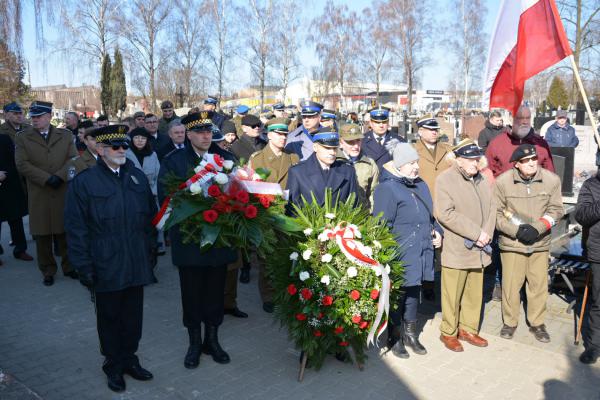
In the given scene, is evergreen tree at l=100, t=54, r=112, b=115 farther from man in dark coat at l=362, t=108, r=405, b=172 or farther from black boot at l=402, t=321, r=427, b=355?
black boot at l=402, t=321, r=427, b=355

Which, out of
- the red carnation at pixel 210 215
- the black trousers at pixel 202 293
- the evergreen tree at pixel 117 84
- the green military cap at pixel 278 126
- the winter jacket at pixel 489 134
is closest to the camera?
the red carnation at pixel 210 215

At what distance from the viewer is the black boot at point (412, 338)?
5062 mm

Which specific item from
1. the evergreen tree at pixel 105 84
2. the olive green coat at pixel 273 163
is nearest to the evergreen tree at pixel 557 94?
the evergreen tree at pixel 105 84

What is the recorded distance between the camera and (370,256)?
4320 mm

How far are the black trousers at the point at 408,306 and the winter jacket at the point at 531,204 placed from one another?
43.3 inches

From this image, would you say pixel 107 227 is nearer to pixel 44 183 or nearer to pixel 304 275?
pixel 304 275

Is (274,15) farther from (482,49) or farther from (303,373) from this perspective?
(303,373)

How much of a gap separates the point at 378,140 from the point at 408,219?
270cm

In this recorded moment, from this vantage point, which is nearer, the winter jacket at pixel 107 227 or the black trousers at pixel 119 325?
the winter jacket at pixel 107 227

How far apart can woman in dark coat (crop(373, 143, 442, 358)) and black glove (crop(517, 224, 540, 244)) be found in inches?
34.6

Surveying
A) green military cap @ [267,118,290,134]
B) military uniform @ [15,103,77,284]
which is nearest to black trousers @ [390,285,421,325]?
green military cap @ [267,118,290,134]

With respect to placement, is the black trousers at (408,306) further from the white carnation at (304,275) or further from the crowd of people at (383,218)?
the white carnation at (304,275)

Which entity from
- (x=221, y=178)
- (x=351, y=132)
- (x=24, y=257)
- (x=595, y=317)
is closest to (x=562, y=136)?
(x=351, y=132)

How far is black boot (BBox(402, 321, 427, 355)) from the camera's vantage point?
506 centimetres
